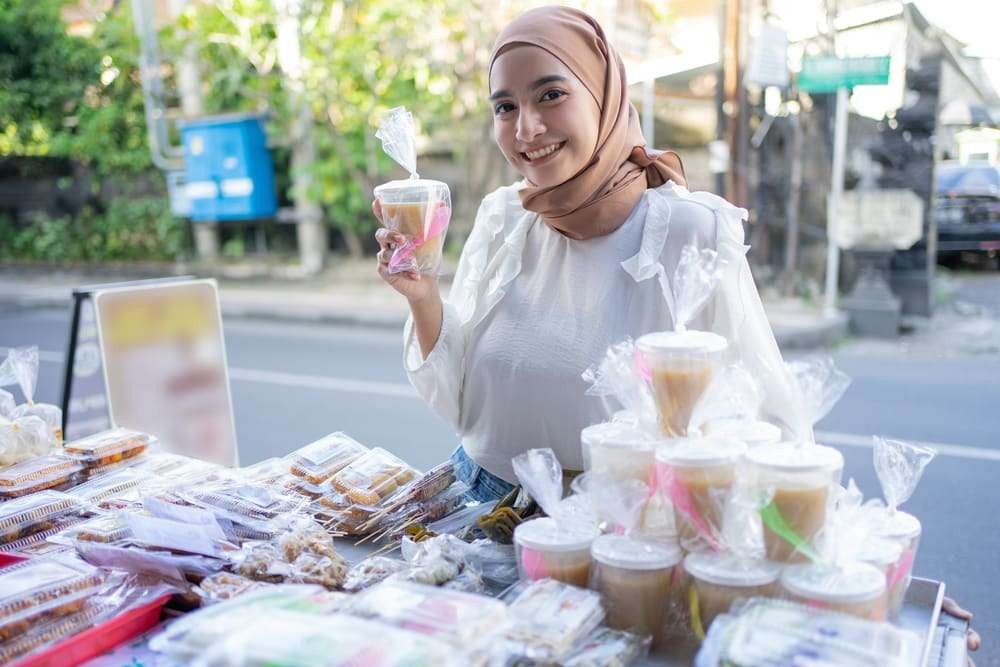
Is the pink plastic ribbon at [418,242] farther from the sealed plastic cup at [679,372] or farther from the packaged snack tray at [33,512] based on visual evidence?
the packaged snack tray at [33,512]

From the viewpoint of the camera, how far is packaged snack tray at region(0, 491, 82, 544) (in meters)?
1.95

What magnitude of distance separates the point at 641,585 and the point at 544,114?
42.2 inches

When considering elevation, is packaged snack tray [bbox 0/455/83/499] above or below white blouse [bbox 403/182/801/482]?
below

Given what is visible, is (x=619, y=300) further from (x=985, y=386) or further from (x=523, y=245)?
(x=985, y=386)

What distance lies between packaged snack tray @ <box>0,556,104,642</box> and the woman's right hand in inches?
34.4

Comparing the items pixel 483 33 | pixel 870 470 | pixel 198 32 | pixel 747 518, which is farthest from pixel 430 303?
pixel 198 32

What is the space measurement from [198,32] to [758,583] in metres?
12.3

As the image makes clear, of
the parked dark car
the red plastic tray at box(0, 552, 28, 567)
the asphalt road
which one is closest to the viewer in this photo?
the red plastic tray at box(0, 552, 28, 567)

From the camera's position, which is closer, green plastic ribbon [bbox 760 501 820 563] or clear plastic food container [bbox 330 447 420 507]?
green plastic ribbon [bbox 760 501 820 563]

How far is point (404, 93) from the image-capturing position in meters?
11.6

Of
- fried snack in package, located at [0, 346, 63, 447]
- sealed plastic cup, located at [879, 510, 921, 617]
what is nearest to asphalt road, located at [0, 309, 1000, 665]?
sealed plastic cup, located at [879, 510, 921, 617]

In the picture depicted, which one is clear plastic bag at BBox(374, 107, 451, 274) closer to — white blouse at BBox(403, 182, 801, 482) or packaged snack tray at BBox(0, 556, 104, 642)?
white blouse at BBox(403, 182, 801, 482)

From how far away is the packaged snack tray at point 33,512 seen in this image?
1946 mm

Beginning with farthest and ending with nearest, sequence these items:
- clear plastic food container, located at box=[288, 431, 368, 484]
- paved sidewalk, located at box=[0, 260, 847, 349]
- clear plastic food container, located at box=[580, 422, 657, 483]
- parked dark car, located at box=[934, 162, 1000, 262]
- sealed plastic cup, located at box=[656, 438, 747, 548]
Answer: parked dark car, located at box=[934, 162, 1000, 262], paved sidewalk, located at box=[0, 260, 847, 349], clear plastic food container, located at box=[288, 431, 368, 484], clear plastic food container, located at box=[580, 422, 657, 483], sealed plastic cup, located at box=[656, 438, 747, 548]
